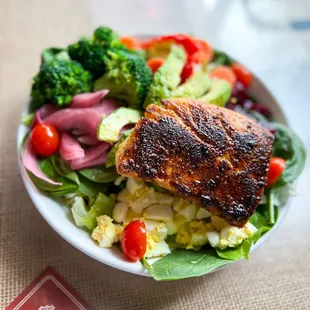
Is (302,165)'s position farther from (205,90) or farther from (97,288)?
(97,288)

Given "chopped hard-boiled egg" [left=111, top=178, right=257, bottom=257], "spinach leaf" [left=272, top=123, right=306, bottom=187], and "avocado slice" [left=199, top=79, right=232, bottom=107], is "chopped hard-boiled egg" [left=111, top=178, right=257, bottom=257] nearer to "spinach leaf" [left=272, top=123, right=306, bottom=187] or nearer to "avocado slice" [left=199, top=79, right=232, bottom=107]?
"spinach leaf" [left=272, top=123, right=306, bottom=187]

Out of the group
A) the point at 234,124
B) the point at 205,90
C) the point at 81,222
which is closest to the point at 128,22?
the point at 205,90

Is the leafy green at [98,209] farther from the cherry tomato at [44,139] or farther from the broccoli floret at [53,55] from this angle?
the broccoli floret at [53,55]

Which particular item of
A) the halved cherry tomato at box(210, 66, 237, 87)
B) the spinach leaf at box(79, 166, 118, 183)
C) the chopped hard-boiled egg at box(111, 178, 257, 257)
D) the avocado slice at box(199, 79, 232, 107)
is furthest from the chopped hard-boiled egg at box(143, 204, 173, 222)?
the halved cherry tomato at box(210, 66, 237, 87)

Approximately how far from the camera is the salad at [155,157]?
74.4 inches

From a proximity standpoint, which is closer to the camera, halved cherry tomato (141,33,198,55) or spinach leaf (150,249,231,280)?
spinach leaf (150,249,231,280)

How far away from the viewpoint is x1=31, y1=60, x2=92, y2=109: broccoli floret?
7.20 ft

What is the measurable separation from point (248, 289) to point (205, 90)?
1041 mm

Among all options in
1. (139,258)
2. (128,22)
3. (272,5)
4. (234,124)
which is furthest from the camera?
(272,5)

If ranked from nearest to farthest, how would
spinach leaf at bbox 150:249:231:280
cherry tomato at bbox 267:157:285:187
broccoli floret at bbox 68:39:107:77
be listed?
spinach leaf at bbox 150:249:231:280 → cherry tomato at bbox 267:157:285:187 → broccoli floret at bbox 68:39:107:77

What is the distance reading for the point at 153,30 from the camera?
3328 millimetres

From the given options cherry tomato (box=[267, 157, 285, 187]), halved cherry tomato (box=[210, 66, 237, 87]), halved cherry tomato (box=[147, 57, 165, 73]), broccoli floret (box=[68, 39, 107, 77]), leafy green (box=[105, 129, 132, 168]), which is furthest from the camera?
halved cherry tomato (box=[210, 66, 237, 87])

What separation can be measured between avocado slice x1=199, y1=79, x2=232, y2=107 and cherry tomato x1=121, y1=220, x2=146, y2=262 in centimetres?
82

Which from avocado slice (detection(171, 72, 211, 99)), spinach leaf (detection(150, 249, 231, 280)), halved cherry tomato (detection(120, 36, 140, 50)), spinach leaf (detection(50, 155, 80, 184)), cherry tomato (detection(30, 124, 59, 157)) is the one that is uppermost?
halved cherry tomato (detection(120, 36, 140, 50))
